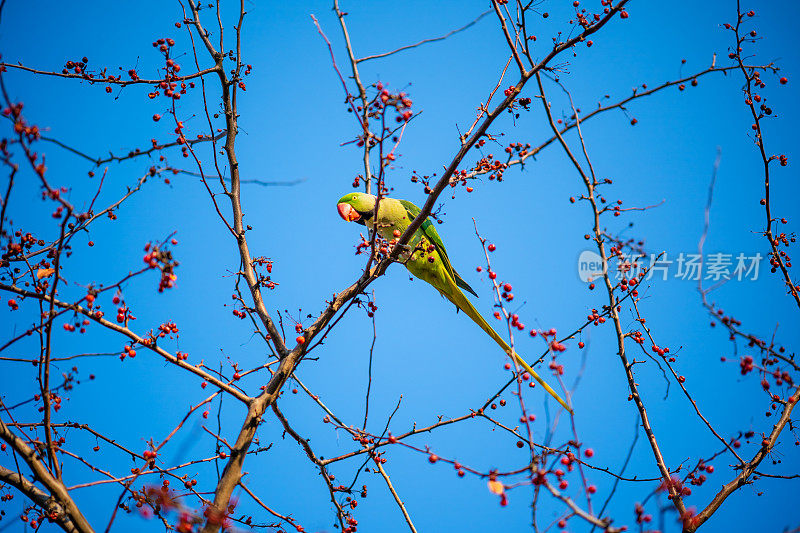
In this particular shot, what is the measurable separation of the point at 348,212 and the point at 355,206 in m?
0.08

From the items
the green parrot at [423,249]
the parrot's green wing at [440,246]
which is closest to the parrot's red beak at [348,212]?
the green parrot at [423,249]

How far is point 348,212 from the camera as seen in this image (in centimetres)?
449

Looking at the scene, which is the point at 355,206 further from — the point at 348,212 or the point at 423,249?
the point at 423,249

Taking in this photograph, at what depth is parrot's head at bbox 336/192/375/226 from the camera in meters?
4.46

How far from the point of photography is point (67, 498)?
1840mm

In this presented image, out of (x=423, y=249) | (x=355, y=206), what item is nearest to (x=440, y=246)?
(x=423, y=249)

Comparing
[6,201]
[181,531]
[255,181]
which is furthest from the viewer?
[255,181]

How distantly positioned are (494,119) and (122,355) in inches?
70.5

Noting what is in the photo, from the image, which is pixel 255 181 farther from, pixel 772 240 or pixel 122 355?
pixel 772 240

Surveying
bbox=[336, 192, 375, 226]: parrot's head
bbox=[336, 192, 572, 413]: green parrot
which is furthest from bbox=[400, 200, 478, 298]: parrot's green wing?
bbox=[336, 192, 375, 226]: parrot's head

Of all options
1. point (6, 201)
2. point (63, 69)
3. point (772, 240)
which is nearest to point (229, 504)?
point (6, 201)

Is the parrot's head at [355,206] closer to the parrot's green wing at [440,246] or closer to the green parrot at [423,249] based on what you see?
the green parrot at [423,249]

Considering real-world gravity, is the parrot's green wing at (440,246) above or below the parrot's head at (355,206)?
below

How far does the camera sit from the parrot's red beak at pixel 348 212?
4492 mm
